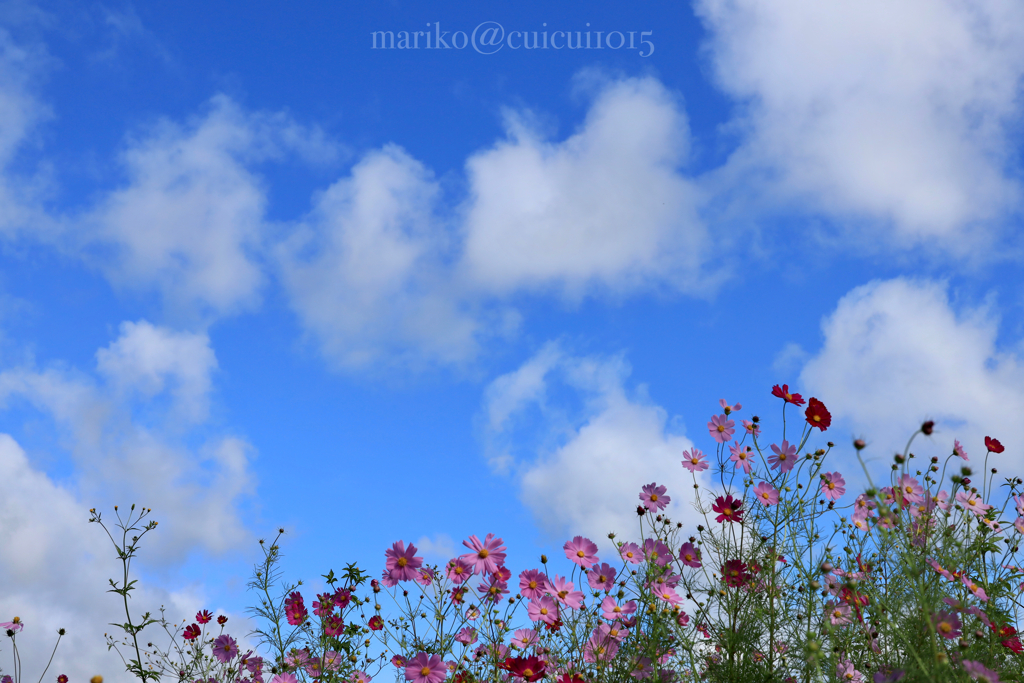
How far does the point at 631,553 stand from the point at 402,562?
1.06m

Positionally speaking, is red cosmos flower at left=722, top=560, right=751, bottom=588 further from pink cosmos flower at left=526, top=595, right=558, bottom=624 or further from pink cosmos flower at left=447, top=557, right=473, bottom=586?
pink cosmos flower at left=447, top=557, right=473, bottom=586

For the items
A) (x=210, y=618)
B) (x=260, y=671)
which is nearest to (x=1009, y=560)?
(x=260, y=671)

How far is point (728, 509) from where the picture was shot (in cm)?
300

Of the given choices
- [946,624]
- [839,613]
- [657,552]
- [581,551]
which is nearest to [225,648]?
[581,551]

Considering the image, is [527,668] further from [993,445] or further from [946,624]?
[993,445]

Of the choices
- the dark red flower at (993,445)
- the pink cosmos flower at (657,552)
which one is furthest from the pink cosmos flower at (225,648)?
the dark red flower at (993,445)

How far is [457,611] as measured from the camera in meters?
3.25

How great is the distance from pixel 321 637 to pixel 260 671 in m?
0.47

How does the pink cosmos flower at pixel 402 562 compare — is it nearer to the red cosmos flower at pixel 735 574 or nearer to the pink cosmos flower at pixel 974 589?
the red cosmos flower at pixel 735 574

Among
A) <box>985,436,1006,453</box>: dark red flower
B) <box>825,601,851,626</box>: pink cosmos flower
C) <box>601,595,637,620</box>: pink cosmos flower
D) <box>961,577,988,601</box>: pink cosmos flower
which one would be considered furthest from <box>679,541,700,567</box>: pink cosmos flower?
<box>985,436,1006,453</box>: dark red flower

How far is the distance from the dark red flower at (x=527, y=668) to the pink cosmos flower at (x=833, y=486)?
1.55 metres

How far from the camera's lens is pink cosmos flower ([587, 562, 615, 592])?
328 centimetres

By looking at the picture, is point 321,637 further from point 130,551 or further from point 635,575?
point 635,575

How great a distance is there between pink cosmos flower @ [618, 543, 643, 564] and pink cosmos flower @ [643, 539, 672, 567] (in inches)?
3.8
